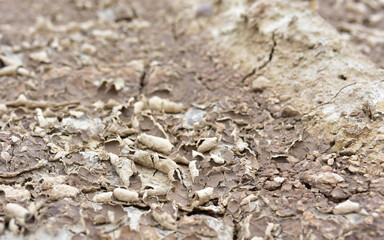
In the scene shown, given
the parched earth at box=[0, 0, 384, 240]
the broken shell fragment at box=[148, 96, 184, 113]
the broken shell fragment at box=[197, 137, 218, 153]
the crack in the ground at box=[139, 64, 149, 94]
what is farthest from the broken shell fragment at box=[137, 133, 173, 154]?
the crack in the ground at box=[139, 64, 149, 94]

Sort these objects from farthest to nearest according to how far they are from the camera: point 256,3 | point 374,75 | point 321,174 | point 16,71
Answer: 1. point 256,3
2. point 16,71
3. point 374,75
4. point 321,174

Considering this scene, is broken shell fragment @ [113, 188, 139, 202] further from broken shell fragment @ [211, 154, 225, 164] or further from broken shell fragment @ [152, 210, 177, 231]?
broken shell fragment @ [211, 154, 225, 164]

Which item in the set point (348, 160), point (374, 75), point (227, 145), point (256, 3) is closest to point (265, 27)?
point (256, 3)

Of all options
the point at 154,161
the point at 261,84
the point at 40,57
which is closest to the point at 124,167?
the point at 154,161

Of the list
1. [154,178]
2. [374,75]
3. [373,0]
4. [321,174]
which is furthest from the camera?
[373,0]

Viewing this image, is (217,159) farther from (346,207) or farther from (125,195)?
(346,207)

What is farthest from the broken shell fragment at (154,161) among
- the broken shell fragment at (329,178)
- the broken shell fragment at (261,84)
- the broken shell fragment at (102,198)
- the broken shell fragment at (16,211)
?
the broken shell fragment at (261,84)

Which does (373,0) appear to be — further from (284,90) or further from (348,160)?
(348,160)
